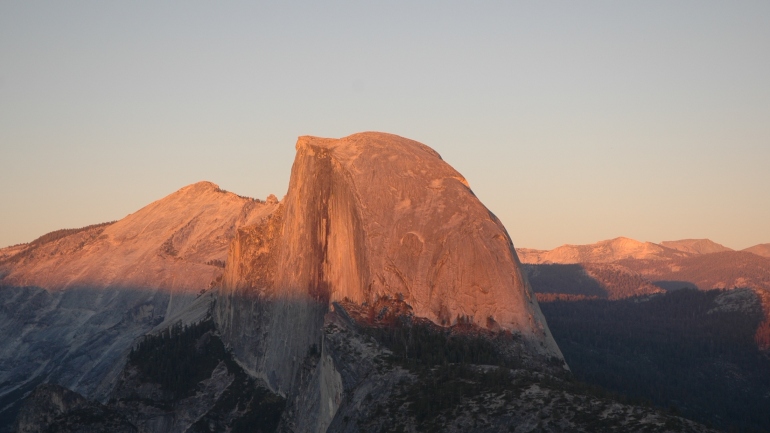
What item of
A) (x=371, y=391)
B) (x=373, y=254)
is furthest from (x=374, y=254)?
(x=371, y=391)

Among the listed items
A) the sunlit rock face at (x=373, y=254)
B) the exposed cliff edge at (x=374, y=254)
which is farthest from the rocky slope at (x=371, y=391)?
the sunlit rock face at (x=373, y=254)

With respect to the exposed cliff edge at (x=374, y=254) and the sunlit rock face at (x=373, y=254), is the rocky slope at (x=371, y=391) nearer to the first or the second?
the exposed cliff edge at (x=374, y=254)

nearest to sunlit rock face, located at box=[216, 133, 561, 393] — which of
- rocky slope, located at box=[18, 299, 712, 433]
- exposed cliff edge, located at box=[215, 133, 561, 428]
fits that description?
exposed cliff edge, located at box=[215, 133, 561, 428]

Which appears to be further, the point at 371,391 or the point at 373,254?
the point at 373,254

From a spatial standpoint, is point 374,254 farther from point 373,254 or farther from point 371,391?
point 371,391

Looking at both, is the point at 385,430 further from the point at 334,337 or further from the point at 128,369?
the point at 128,369

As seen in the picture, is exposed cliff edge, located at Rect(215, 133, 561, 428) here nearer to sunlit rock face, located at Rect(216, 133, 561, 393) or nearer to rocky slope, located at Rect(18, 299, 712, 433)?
sunlit rock face, located at Rect(216, 133, 561, 393)
